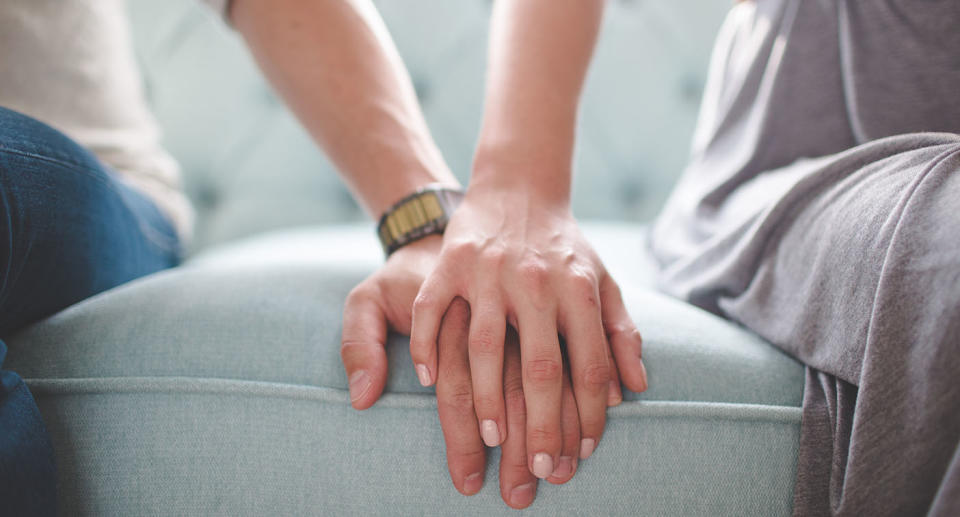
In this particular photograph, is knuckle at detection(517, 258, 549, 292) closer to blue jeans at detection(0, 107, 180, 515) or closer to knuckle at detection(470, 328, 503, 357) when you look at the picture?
knuckle at detection(470, 328, 503, 357)

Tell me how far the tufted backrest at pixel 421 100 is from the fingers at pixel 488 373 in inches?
18.9

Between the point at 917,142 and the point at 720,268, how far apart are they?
12cm

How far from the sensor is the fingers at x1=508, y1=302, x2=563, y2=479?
0.81 ft

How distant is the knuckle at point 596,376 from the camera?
0.84ft

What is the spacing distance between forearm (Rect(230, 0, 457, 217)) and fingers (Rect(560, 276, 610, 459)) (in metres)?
0.15

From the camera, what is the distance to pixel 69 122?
0.46 metres

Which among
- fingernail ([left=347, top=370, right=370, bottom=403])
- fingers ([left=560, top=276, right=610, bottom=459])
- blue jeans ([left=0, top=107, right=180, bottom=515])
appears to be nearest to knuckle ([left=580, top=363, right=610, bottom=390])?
fingers ([left=560, top=276, right=610, bottom=459])

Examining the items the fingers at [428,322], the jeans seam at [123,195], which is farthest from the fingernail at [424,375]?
the jeans seam at [123,195]

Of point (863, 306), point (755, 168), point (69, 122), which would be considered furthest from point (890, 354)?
point (69, 122)

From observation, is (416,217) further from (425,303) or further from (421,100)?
(421,100)

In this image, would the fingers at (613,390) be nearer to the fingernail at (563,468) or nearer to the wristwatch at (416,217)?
the fingernail at (563,468)

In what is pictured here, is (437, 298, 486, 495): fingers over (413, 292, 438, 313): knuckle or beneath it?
beneath

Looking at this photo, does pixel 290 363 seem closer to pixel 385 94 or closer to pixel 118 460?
pixel 118 460

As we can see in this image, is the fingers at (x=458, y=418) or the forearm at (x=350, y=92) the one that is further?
the forearm at (x=350, y=92)
